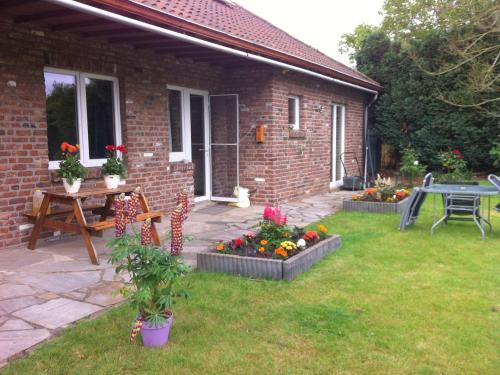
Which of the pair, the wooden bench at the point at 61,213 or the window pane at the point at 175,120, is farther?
the window pane at the point at 175,120

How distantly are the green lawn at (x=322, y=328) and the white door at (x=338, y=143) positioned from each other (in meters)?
7.15

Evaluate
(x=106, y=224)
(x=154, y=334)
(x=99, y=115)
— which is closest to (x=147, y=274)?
(x=154, y=334)

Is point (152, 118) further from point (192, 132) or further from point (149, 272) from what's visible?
point (149, 272)

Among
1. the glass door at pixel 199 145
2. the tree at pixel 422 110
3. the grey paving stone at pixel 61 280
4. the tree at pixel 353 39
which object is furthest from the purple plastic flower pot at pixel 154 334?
the tree at pixel 353 39

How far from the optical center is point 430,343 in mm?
3031

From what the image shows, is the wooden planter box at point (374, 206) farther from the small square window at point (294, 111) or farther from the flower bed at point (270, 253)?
the flower bed at point (270, 253)

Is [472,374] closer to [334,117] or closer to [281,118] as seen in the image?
[281,118]

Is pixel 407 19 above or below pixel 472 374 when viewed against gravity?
above

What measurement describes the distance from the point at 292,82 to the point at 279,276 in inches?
230

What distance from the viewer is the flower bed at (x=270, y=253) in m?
4.33

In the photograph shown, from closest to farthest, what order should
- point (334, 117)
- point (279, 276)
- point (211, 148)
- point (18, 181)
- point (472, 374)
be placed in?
point (472, 374)
point (279, 276)
point (18, 181)
point (211, 148)
point (334, 117)

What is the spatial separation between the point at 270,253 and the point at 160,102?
383 cm

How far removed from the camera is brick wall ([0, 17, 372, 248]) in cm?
525

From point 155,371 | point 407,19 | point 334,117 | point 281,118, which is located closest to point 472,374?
point 155,371
